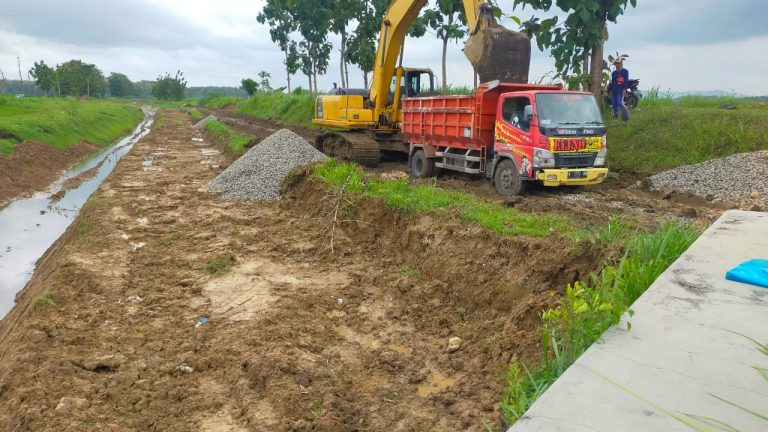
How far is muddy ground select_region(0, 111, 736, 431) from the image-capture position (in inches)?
180

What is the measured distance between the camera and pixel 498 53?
1197 cm

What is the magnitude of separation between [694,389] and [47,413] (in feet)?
14.9

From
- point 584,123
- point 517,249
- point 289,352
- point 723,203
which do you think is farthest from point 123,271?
point 723,203

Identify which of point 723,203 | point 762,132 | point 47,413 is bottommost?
→ point 47,413

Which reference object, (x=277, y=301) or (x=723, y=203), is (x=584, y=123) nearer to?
(x=723, y=203)

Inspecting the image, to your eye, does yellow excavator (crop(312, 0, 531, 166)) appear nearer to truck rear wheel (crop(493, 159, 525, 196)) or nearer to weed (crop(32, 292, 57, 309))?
truck rear wheel (crop(493, 159, 525, 196))

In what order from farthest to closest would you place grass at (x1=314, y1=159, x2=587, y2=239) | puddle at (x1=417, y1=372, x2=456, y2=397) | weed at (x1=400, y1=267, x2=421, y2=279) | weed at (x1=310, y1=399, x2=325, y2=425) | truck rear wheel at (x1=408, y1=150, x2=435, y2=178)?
truck rear wheel at (x1=408, y1=150, x2=435, y2=178) → weed at (x1=400, y1=267, x2=421, y2=279) → grass at (x1=314, y1=159, x2=587, y2=239) → puddle at (x1=417, y1=372, x2=456, y2=397) → weed at (x1=310, y1=399, x2=325, y2=425)

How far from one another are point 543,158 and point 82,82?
267 feet

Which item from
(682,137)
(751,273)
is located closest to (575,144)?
(682,137)

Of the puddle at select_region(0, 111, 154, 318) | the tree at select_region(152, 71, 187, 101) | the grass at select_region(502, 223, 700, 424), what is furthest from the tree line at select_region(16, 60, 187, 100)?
the grass at select_region(502, 223, 700, 424)

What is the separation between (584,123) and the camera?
34.5ft

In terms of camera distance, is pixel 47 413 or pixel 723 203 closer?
pixel 47 413

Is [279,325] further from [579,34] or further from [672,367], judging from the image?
[579,34]

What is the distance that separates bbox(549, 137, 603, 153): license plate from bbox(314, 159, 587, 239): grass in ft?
5.83
